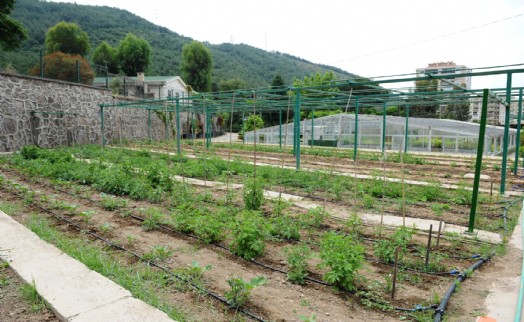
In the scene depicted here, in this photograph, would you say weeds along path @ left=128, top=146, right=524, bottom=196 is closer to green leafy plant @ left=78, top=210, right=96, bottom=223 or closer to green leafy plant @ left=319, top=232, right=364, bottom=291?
green leafy plant @ left=319, top=232, right=364, bottom=291

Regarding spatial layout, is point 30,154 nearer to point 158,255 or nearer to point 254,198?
point 254,198

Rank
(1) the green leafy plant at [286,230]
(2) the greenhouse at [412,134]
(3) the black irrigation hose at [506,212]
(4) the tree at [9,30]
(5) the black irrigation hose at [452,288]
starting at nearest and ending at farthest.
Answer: (5) the black irrigation hose at [452,288], (1) the green leafy plant at [286,230], (3) the black irrigation hose at [506,212], (4) the tree at [9,30], (2) the greenhouse at [412,134]

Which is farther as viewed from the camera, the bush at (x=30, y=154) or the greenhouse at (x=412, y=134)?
the greenhouse at (x=412, y=134)

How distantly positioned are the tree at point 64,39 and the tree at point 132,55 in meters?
7.72

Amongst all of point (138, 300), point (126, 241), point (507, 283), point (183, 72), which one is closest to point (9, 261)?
point (126, 241)

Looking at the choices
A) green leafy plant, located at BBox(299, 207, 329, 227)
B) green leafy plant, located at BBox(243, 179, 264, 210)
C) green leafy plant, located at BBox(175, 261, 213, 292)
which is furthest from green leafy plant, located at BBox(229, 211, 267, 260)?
green leafy plant, located at BBox(243, 179, 264, 210)

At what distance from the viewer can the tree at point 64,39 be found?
46.3 metres

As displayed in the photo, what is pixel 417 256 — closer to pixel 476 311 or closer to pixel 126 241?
pixel 476 311

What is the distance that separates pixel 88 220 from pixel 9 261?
199 centimetres

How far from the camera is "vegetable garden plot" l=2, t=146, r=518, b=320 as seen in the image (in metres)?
3.64

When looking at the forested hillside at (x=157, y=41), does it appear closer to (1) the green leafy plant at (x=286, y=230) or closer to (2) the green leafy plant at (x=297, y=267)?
(1) the green leafy plant at (x=286, y=230)

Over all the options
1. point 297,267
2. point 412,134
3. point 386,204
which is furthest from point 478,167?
point 412,134

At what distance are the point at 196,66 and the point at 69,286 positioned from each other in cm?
5785

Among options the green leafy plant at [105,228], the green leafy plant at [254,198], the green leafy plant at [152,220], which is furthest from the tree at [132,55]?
the green leafy plant at [105,228]
